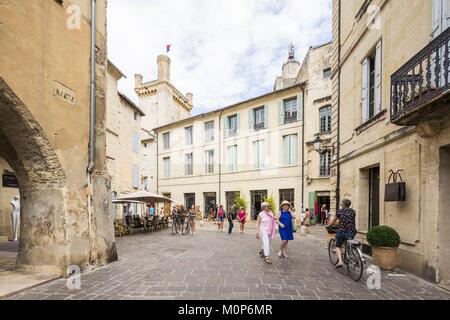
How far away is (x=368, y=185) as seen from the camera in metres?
8.52

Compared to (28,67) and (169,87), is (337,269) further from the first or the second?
(169,87)

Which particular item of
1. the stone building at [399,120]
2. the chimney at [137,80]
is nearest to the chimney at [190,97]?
the chimney at [137,80]

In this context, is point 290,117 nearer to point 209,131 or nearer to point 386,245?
point 209,131

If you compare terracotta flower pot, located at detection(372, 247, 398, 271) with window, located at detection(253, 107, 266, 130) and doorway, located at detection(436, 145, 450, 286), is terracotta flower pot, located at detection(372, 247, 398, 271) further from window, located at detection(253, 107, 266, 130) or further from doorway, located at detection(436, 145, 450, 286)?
window, located at detection(253, 107, 266, 130)

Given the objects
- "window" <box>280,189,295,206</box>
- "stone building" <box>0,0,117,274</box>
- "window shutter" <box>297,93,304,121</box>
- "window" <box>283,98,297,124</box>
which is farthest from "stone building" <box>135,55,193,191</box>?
"stone building" <box>0,0,117,274</box>

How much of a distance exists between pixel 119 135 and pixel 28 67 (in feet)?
47.6

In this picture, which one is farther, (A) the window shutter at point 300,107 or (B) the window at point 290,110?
(B) the window at point 290,110

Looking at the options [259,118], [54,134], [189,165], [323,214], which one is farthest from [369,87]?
[189,165]

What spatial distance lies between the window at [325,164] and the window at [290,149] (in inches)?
79.3

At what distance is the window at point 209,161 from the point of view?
25025 mm

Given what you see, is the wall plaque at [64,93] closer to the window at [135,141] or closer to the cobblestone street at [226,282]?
the cobblestone street at [226,282]

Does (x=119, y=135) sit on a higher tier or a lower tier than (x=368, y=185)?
higher

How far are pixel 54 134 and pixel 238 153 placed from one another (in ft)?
60.2
